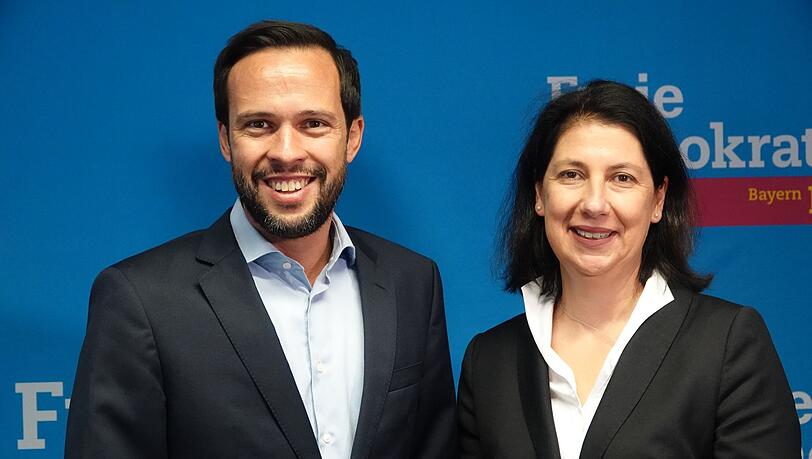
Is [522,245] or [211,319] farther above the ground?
[522,245]

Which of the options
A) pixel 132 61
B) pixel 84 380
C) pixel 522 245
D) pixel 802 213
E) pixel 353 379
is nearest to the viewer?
pixel 84 380

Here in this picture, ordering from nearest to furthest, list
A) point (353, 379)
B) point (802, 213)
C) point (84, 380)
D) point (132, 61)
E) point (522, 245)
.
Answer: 1. point (84, 380)
2. point (353, 379)
3. point (522, 245)
4. point (132, 61)
5. point (802, 213)

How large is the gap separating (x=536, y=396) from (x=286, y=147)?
75 cm

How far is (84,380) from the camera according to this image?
1859 millimetres

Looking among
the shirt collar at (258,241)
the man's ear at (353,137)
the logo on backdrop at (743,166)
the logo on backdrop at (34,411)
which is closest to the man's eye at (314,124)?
the man's ear at (353,137)

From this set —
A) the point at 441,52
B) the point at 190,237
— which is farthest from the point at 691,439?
the point at 441,52

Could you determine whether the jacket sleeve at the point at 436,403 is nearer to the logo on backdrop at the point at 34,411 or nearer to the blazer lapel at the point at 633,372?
the blazer lapel at the point at 633,372

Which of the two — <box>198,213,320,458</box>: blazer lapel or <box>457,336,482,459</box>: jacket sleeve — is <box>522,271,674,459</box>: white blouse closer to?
<box>457,336,482,459</box>: jacket sleeve

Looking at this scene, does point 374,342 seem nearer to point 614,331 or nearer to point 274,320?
point 274,320

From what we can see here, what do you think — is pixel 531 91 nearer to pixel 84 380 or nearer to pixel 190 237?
pixel 190 237

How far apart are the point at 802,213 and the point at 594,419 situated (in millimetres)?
1251

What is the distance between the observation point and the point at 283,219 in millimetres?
1979

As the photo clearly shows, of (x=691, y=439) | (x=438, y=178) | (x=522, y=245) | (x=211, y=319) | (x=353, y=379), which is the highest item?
(x=438, y=178)

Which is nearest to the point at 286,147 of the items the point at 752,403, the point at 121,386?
the point at 121,386
